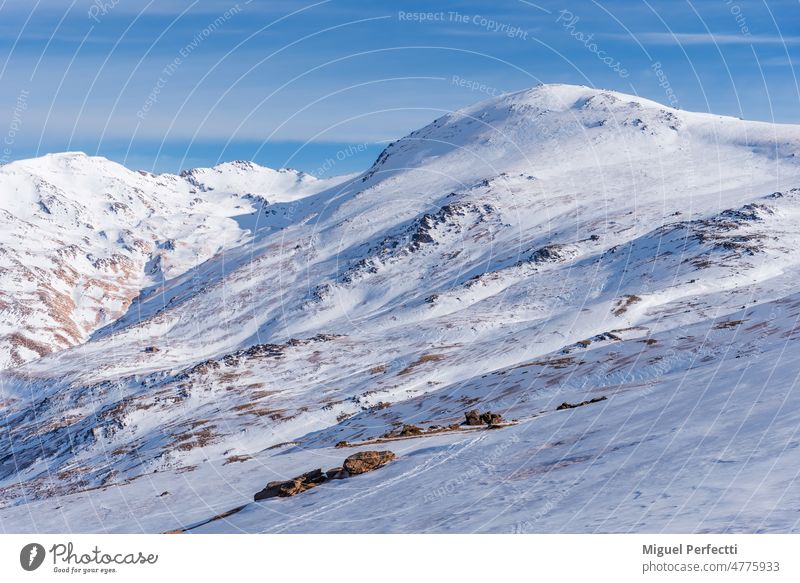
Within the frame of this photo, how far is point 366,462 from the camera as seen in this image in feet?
117

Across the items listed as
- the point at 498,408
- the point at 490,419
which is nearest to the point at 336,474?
the point at 490,419

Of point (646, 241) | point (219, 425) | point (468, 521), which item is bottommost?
point (219, 425)

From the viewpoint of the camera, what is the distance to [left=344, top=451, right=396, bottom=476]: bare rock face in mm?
35125

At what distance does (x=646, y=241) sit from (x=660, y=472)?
151 m

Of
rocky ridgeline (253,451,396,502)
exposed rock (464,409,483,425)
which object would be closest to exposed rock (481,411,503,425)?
exposed rock (464,409,483,425)

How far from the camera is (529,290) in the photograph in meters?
159

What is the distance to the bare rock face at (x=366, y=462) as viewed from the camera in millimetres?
35125
